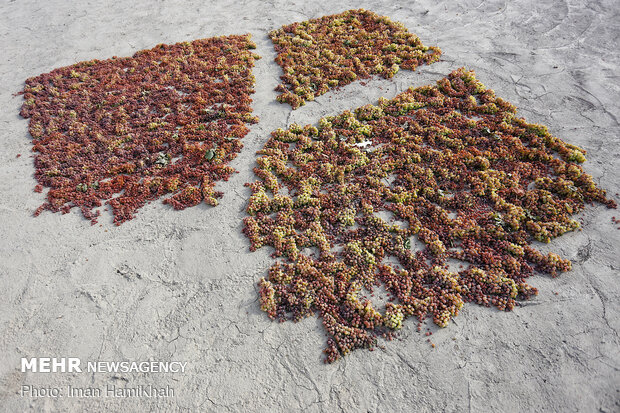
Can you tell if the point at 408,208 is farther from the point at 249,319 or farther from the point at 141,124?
the point at 141,124

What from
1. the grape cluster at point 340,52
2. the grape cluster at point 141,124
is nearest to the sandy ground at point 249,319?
the grape cluster at point 141,124

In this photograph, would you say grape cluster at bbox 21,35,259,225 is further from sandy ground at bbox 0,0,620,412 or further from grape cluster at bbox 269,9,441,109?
grape cluster at bbox 269,9,441,109

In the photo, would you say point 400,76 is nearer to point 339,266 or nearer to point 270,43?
point 270,43

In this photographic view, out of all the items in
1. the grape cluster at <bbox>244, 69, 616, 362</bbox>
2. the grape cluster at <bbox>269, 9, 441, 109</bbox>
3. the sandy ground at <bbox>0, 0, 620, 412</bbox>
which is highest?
the grape cluster at <bbox>269, 9, 441, 109</bbox>

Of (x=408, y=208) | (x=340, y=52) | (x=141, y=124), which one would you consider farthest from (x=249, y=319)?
(x=340, y=52)

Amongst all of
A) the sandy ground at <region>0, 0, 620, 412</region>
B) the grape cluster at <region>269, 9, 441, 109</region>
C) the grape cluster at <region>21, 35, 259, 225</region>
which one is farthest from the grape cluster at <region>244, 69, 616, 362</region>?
the grape cluster at <region>269, 9, 441, 109</region>

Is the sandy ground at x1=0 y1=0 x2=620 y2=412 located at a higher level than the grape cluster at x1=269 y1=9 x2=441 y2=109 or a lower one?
lower

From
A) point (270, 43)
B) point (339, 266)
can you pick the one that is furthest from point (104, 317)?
point (270, 43)
